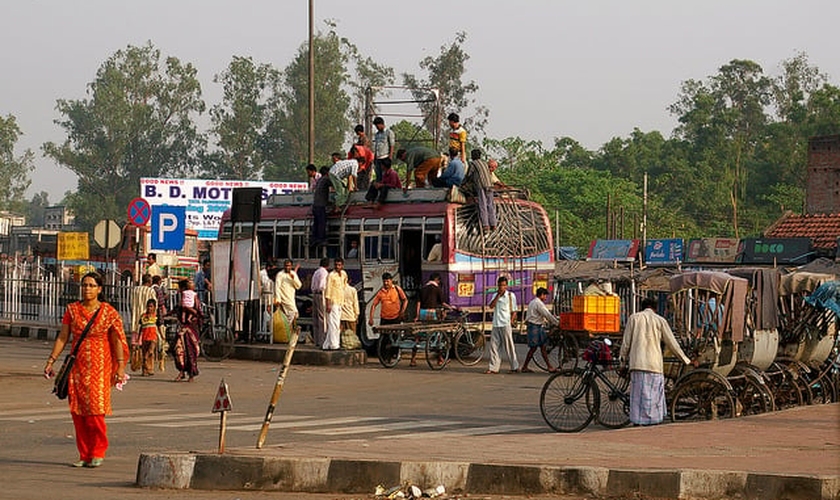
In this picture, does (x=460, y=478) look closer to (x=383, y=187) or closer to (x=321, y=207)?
(x=383, y=187)

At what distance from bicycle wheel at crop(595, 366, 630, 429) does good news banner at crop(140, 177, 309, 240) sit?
1772 inches

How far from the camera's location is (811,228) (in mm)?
47188

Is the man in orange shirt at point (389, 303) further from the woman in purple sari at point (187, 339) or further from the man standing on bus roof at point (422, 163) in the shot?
the woman in purple sari at point (187, 339)

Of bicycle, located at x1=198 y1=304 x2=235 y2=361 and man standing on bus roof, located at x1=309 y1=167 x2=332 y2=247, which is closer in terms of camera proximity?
bicycle, located at x1=198 y1=304 x2=235 y2=361

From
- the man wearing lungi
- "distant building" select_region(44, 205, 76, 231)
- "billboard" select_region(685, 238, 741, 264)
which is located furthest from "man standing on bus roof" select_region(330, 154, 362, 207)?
"distant building" select_region(44, 205, 76, 231)

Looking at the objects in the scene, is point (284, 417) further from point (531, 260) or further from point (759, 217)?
point (759, 217)

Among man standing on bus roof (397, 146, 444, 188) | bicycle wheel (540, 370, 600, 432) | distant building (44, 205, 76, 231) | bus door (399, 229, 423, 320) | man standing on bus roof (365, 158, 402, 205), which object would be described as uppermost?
distant building (44, 205, 76, 231)

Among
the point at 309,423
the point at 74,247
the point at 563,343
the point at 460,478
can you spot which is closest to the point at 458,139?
the point at 563,343

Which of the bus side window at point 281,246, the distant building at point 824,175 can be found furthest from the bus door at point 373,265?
the distant building at point 824,175

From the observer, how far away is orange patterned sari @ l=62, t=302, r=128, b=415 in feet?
41.8

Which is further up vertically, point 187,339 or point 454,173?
point 454,173

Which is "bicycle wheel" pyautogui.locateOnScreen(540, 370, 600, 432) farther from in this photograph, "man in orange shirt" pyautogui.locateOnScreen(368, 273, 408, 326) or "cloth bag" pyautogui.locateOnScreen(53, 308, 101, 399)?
"man in orange shirt" pyautogui.locateOnScreen(368, 273, 408, 326)

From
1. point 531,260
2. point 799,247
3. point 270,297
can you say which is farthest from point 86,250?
point 799,247

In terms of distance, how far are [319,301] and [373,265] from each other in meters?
1.67
